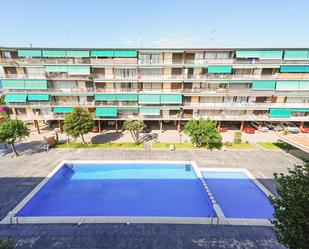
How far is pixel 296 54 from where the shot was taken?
3253cm

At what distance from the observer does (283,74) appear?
34.2 meters

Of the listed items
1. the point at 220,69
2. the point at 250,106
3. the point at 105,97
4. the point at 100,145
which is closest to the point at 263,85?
the point at 250,106

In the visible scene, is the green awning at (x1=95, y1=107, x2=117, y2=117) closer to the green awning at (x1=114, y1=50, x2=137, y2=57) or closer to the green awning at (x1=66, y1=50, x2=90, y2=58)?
the green awning at (x1=114, y1=50, x2=137, y2=57)

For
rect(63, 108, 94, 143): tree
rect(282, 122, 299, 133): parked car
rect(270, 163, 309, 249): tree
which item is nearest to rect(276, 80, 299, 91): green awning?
rect(282, 122, 299, 133): parked car

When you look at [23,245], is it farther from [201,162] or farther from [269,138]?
[269,138]

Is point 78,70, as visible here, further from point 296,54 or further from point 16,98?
point 296,54

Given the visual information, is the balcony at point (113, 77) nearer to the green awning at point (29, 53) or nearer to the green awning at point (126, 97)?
the green awning at point (126, 97)

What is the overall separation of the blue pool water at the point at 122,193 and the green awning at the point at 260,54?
23.6m

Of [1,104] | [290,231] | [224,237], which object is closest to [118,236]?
[224,237]

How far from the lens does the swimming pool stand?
639 inches

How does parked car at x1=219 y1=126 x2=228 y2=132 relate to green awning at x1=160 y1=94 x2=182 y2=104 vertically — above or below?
below

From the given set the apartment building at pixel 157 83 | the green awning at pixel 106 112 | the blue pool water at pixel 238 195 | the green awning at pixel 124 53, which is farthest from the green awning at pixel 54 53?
the blue pool water at pixel 238 195

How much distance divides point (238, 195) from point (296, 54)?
2996 centimetres

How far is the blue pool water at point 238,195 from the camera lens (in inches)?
632
